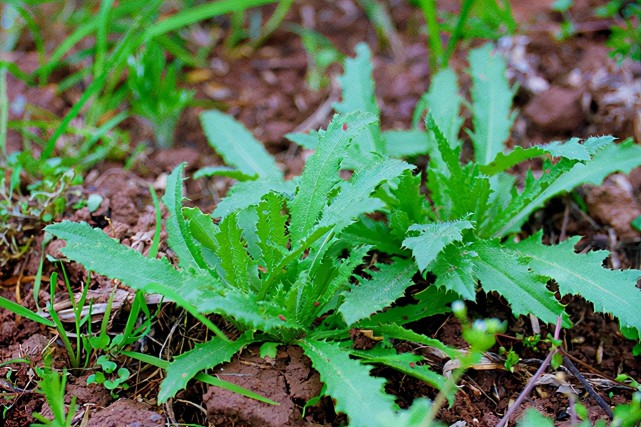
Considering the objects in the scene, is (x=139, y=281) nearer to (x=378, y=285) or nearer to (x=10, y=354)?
(x=10, y=354)

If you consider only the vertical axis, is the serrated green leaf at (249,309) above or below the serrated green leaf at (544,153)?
below

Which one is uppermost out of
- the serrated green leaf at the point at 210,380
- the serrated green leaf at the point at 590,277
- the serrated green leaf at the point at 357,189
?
the serrated green leaf at the point at 357,189

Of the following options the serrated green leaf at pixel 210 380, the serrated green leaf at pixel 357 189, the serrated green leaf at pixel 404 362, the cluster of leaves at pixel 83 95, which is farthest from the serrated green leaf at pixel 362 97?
the serrated green leaf at pixel 210 380

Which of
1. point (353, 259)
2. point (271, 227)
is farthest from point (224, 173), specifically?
point (353, 259)

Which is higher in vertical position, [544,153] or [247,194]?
[544,153]

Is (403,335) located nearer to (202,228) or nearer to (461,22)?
(202,228)

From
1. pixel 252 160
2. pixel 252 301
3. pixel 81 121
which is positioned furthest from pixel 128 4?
pixel 252 301

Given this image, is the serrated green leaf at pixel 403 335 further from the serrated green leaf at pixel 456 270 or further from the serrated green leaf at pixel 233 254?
the serrated green leaf at pixel 233 254
